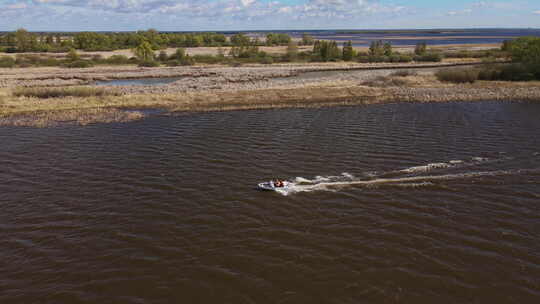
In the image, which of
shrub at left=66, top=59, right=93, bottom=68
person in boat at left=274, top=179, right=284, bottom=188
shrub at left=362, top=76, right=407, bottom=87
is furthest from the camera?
shrub at left=66, top=59, right=93, bottom=68

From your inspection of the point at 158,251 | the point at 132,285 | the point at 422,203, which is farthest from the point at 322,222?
the point at 132,285

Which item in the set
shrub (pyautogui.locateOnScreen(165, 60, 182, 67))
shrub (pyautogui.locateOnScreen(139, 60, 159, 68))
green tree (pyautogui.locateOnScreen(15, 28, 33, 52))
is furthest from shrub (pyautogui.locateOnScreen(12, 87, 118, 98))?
green tree (pyautogui.locateOnScreen(15, 28, 33, 52))

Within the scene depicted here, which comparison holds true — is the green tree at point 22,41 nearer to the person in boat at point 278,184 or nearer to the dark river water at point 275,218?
the dark river water at point 275,218

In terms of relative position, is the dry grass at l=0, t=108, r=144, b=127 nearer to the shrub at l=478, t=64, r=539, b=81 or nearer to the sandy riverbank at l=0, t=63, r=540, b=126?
the sandy riverbank at l=0, t=63, r=540, b=126

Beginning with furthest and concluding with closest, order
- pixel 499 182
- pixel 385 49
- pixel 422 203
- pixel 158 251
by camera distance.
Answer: pixel 385 49 → pixel 499 182 → pixel 422 203 → pixel 158 251

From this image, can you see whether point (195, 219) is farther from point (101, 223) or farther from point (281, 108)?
point (281, 108)

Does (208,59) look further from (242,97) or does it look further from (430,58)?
(242,97)

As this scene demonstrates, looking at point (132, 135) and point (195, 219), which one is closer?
point (195, 219)
